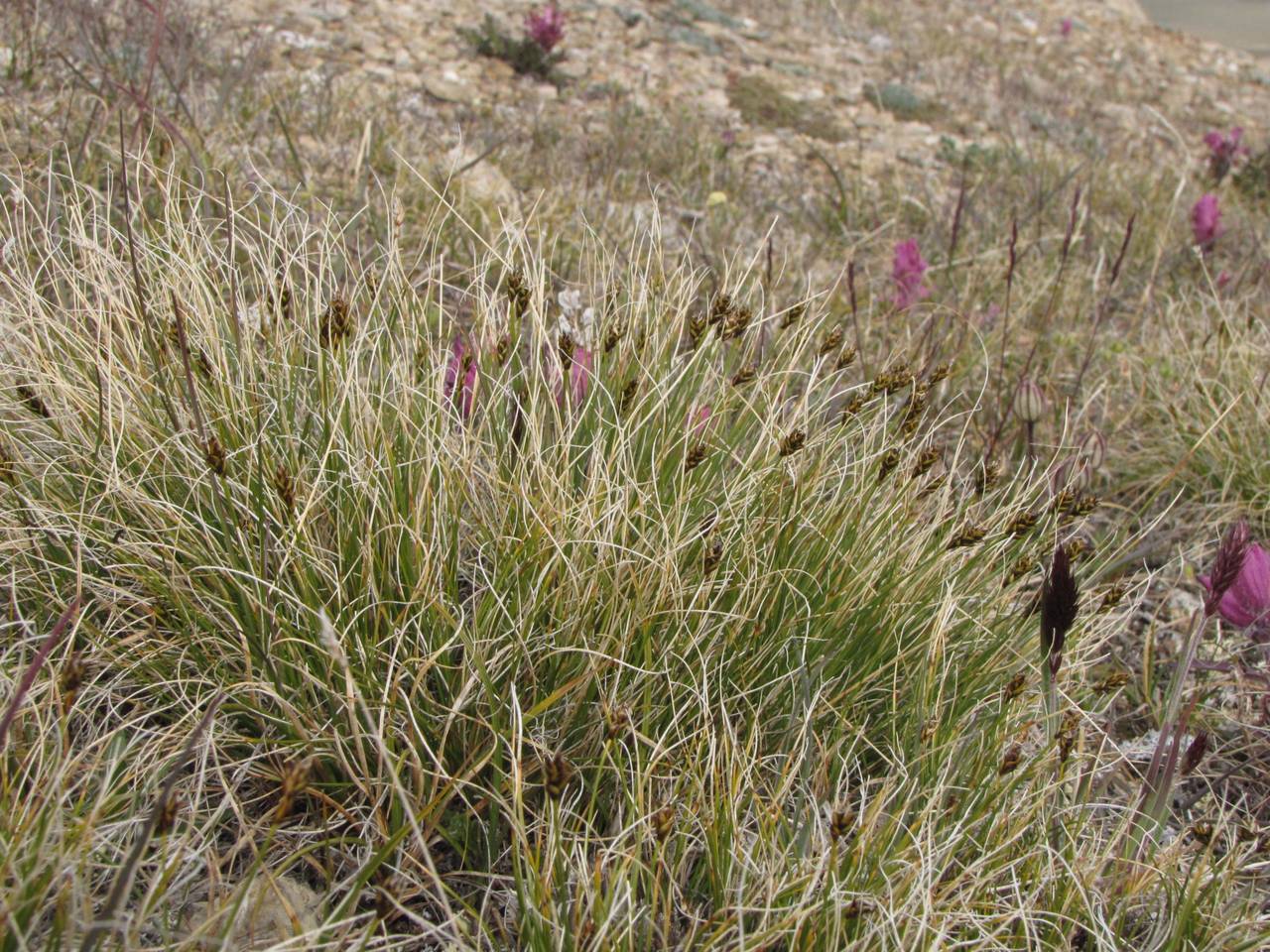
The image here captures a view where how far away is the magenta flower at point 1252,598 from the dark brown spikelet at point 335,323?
1.67 m

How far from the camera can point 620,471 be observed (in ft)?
6.53

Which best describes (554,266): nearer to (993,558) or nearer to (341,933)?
(993,558)

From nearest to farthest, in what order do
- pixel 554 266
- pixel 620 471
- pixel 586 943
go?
pixel 586 943, pixel 620 471, pixel 554 266

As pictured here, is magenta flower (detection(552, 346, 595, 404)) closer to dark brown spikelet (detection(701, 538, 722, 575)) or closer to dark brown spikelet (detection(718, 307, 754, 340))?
dark brown spikelet (detection(718, 307, 754, 340))

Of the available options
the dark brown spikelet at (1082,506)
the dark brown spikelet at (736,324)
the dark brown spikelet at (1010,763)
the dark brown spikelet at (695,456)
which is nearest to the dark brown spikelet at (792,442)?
the dark brown spikelet at (695,456)

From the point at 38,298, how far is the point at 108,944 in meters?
1.26

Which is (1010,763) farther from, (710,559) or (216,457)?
(216,457)

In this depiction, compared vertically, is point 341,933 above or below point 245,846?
above

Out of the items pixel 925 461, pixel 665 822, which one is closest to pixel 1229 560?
pixel 925 461

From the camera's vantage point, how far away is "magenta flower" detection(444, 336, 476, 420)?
1.96 meters

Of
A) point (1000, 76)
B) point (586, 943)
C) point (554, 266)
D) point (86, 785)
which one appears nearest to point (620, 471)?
point (586, 943)

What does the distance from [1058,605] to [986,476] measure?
698 mm

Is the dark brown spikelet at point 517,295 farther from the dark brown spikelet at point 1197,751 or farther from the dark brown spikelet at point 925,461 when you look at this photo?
the dark brown spikelet at point 1197,751

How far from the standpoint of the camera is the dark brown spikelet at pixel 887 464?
195 cm
